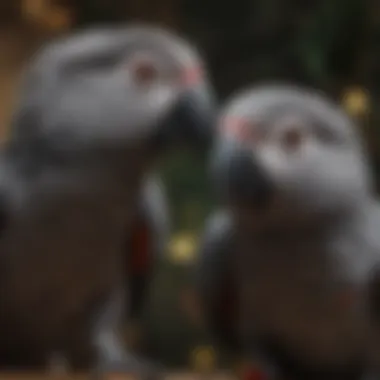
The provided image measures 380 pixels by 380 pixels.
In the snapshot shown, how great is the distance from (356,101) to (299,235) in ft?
1.08

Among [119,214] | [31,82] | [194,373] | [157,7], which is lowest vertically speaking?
[194,373]

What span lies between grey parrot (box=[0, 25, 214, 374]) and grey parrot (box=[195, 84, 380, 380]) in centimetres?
5

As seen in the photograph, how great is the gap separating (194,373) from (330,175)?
8.0 inches

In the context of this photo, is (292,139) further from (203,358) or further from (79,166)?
(203,358)

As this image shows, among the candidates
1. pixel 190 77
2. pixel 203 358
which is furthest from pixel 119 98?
pixel 203 358

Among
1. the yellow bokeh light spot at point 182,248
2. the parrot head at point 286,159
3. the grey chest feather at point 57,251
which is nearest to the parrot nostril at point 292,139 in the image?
the parrot head at point 286,159

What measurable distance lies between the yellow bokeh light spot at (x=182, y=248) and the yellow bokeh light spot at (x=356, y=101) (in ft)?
0.72

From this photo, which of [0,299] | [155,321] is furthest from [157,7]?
[0,299]

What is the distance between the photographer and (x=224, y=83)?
1053 mm

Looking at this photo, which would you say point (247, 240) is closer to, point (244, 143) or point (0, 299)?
point (244, 143)

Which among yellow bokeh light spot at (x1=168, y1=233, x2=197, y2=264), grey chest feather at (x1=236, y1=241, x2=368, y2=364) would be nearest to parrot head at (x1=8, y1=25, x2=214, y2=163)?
grey chest feather at (x1=236, y1=241, x2=368, y2=364)

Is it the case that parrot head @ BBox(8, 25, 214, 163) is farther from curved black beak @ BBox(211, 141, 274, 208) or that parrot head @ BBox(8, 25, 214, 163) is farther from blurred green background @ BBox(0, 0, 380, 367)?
blurred green background @ BBox(0, 0, 380, 367)

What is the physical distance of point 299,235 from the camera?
75cm

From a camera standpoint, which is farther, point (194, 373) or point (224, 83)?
point (224, 83)
